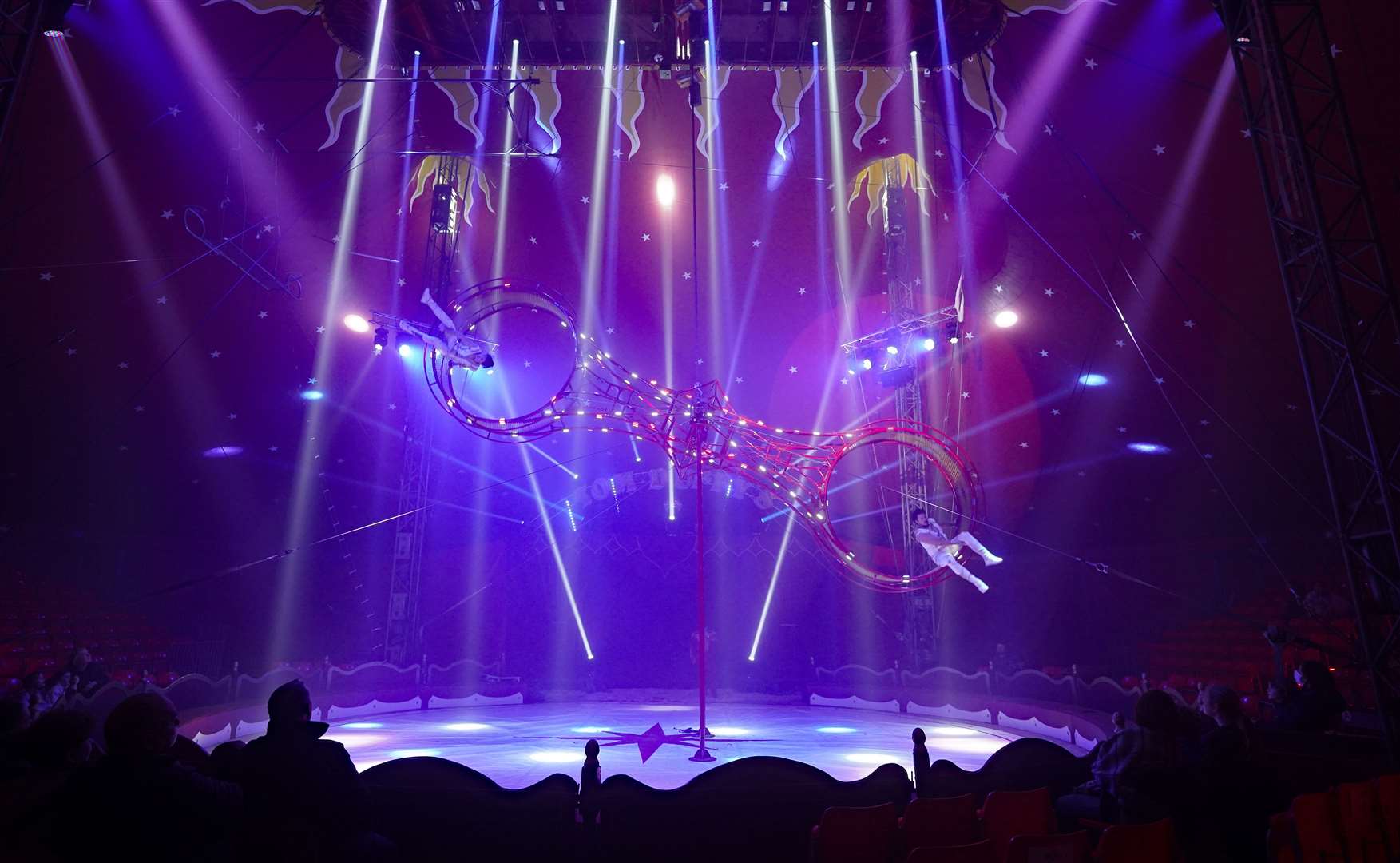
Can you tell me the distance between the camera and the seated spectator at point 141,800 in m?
2.64

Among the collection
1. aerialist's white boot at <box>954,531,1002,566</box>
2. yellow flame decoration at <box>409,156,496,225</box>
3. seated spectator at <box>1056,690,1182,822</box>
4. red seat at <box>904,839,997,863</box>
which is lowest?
red seat at <box>904,839,997,863</box>

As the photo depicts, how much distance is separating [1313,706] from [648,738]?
6970 millimetres

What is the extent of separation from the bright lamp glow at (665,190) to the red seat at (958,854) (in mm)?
9939

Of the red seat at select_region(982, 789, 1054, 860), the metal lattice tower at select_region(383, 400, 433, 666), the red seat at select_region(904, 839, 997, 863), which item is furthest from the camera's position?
the metal lattice tower at select_region(383, 400, 433, 666)

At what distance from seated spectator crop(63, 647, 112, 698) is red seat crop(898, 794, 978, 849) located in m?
8.64

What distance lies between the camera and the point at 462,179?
11.0 metres

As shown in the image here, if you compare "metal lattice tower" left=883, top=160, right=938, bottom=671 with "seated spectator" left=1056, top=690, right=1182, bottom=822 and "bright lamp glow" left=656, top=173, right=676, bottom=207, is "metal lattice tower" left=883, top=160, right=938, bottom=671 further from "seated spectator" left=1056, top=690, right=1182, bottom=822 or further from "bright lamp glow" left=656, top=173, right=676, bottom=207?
"seated spectator" left=1056, top=690, right=1182, bottom=822

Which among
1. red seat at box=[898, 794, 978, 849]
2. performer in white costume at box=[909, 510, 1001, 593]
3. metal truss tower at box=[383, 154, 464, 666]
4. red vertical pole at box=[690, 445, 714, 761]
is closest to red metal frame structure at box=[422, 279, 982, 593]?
performer in white costume at box=[909, 510, 1001, 593]

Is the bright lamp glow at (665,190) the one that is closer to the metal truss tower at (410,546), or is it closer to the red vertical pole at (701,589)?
the red vertical pole at (701,589)

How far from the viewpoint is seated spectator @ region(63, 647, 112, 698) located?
8.41m

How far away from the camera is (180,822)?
2.71m

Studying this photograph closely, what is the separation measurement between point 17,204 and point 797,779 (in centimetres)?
1119

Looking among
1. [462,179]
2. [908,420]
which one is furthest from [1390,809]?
[462,179]

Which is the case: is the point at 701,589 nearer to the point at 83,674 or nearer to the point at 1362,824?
the point at 1362,824
